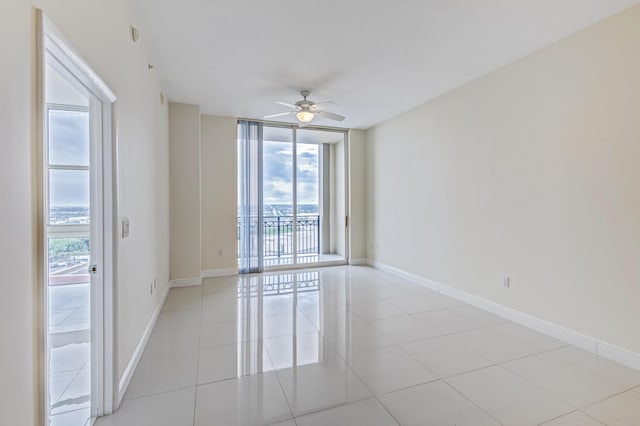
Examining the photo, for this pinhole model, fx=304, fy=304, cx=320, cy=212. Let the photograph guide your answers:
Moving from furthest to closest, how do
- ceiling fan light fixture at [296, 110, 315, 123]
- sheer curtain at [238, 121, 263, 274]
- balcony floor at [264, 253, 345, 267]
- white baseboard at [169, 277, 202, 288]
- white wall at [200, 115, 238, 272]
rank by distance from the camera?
balcony floor at [264, 253, 345, 267] → sheer curtain at [238, 121, 263, 274] → white wall at [200, 115, 238, 272] → white baseboard at [169, 277, 202, 288] → ceiling fan light fixture at [296, 110, 315, 123]

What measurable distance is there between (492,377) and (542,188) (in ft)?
6.19

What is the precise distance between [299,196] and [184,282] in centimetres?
267

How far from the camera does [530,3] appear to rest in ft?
7.66

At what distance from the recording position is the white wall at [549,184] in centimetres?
243

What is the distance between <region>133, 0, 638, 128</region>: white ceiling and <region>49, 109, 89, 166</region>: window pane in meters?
0.98

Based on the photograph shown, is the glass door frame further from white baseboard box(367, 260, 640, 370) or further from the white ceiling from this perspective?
white baseboard box(367, 260, 640, 370)

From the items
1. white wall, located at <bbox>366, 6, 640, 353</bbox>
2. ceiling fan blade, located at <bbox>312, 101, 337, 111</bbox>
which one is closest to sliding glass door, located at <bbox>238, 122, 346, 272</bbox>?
ceiling fan blade, located at <bbox>312, 101, 337, 111</bbox>

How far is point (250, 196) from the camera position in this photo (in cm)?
547

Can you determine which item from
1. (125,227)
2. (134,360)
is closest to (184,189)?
(125,227)

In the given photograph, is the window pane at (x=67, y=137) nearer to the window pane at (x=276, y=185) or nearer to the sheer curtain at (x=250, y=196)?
the sheer curtain at (x=250, y=196)

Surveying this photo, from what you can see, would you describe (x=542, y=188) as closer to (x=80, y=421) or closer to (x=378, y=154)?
(x=378, y=154)

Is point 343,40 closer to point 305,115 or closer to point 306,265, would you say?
point 305,115

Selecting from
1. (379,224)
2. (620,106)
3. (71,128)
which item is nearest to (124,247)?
(71,128)

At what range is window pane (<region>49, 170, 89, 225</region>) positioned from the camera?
119 inches
